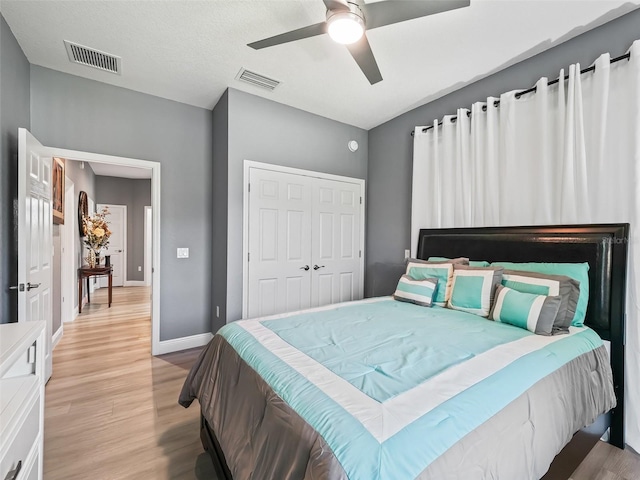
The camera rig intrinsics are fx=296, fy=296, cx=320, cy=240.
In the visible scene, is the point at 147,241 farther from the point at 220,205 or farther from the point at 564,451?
the point at 564,451

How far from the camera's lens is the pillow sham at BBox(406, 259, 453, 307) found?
2.51 metres

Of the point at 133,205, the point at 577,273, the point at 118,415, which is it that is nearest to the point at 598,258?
the point at 577,273

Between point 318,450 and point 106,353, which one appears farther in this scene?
point 106,353

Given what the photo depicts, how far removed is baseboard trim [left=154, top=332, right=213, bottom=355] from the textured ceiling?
9.18 ft

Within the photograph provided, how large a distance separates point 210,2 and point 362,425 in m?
2.57

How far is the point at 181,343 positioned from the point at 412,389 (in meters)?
3.16

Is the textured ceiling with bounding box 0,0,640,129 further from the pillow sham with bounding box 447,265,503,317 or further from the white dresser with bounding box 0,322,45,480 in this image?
the white dresser with bounding box 0,322,45,480

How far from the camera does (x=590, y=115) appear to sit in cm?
216

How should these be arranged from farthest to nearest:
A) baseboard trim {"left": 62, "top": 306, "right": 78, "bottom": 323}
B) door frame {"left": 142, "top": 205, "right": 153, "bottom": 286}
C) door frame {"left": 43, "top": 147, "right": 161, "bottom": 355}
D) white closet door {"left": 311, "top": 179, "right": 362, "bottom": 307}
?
1. door frame {"left": 142, "top": 205, "right": 153, "bottom": 286}
2. baseboard trim {"left": 62, "top": 306, "right": 78, "bottom": 323}
3. white closet door {"left": 311, "top": 179, "right": 362, "bottom": 307}
4. door frame {"left": 43, "top": 147, "right": 161, "bottom": 355}

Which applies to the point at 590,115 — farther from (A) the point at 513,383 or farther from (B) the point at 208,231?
(B) the point at 208,231

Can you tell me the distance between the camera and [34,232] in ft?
7.75

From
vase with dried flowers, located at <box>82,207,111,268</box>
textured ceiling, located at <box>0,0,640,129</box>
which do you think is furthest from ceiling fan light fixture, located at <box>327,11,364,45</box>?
vase with dried flowers, located at <box>82,207,111,268</box>

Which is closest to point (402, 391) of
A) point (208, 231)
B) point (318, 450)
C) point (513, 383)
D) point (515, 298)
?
point (318, 450)

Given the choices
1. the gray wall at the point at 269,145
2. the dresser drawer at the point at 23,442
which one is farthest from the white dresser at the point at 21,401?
the gray wall at the point at 269,145
